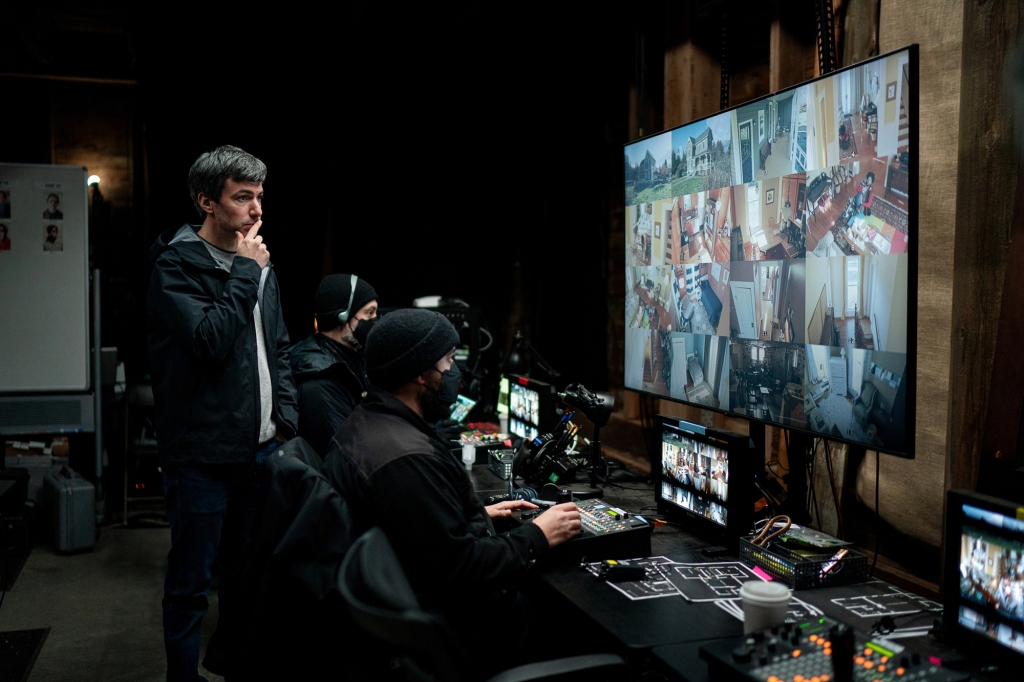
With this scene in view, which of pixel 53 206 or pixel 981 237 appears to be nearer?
pixel 981 237

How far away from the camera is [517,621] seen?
206 cm

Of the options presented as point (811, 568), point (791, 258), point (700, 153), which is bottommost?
point (811, 568)

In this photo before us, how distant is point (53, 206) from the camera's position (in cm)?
517

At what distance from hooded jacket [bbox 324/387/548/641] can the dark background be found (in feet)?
9.87

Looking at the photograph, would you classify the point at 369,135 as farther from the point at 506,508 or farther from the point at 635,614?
the point at 635,614

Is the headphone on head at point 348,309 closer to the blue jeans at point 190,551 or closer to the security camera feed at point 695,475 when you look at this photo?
the blue jeans at point 190,551

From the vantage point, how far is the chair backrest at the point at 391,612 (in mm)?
1186

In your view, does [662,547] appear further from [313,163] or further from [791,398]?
[313,163]

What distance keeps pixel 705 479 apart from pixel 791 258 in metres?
0.70

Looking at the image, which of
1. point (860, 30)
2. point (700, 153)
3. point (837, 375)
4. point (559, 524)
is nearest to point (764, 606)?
point (559, 524)

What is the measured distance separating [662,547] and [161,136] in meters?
4.98

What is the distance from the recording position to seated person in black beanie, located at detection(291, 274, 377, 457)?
298cm

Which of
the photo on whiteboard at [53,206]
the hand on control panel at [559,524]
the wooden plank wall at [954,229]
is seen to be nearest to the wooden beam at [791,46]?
the wooden plank wall at [954,229]

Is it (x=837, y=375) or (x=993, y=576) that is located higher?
(x=837, y=375)
